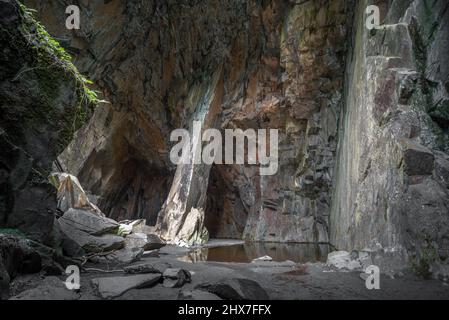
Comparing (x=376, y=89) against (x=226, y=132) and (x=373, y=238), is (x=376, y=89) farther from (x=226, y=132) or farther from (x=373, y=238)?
(x=226, y=132)

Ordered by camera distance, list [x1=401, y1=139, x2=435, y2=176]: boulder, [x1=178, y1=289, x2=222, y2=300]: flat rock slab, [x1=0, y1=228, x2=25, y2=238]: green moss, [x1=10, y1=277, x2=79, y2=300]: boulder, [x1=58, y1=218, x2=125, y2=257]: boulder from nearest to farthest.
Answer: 1. [x1=10, y1=277, x2=79, y2=300]: boulder
2. [x1=178, y1=289, x2=222, y2=300]: flat rock slab
3. [x1=0, y1=228, x2=25, y2=238]: green moss
4. [x1=401, y1=139, x2=435, y2=176]: boulder
5. [x1=58, y1=218, x2=125, y2=257]: boulder

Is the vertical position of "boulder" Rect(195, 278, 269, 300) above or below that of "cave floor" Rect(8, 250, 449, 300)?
above

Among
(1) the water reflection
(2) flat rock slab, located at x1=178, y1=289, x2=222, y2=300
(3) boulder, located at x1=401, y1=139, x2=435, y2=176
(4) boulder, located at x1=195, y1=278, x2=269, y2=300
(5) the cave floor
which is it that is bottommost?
(1) the water reflection

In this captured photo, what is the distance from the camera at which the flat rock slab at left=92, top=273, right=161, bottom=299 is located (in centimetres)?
343

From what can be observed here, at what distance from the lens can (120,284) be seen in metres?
3.71

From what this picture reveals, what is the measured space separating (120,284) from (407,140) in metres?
5.33

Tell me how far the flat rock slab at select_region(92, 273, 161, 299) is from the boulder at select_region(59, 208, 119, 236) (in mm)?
2998

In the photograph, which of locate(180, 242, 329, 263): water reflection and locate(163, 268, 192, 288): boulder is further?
locate(180, 242, 329, 263): water reflection

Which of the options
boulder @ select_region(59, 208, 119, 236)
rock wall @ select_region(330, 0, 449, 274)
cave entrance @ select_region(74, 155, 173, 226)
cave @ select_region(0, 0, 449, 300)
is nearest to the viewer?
cave @ select_region(0, 0, 449, 300)

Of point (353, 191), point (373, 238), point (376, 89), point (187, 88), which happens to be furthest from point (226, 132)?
point (373, 238)

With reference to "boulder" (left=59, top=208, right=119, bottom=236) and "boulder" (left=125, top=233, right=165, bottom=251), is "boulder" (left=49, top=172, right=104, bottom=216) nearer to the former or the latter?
"boulder" (left=59, top=208, right=119, bottom=236)

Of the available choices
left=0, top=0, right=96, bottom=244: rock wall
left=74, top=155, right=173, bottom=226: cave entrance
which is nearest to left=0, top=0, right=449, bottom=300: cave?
left=0, top=0, right=96, bottom=244: rock wall

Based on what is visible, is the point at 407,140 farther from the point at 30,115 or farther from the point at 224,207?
the point at 224,207

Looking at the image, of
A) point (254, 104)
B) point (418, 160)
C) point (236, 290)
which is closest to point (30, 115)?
point (236, 290)
